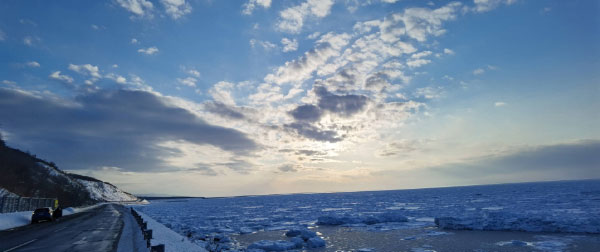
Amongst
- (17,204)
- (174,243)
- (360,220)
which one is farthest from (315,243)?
(17,204)

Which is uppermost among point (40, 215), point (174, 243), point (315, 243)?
point (40, 215)

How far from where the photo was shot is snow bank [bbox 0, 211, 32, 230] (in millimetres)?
24686

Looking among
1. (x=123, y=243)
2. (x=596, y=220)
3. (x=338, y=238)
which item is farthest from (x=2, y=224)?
(x=596, y=220)

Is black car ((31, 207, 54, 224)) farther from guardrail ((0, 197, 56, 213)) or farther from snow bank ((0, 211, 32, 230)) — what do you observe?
guardrail ((0, 197, 56, 213))

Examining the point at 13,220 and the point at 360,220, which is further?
the point at 360,220

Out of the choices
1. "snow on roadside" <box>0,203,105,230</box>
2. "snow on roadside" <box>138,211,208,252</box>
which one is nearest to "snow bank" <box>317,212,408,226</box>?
"snow on roadside" <box>138,211,208,252</box>

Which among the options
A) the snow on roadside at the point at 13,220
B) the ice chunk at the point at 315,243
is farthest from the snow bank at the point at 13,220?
the ice chunk at the point at 315,243

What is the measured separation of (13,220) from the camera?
2712 cm

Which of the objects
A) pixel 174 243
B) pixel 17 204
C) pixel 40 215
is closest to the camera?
pixel 174 243

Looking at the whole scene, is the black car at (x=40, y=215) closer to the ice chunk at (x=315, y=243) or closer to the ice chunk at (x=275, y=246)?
the ice chunk at (x=275, y=246)

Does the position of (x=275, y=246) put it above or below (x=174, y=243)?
below

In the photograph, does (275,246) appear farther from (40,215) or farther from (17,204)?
(17,204)

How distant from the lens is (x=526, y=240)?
22.1m

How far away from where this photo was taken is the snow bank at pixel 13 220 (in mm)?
24686
